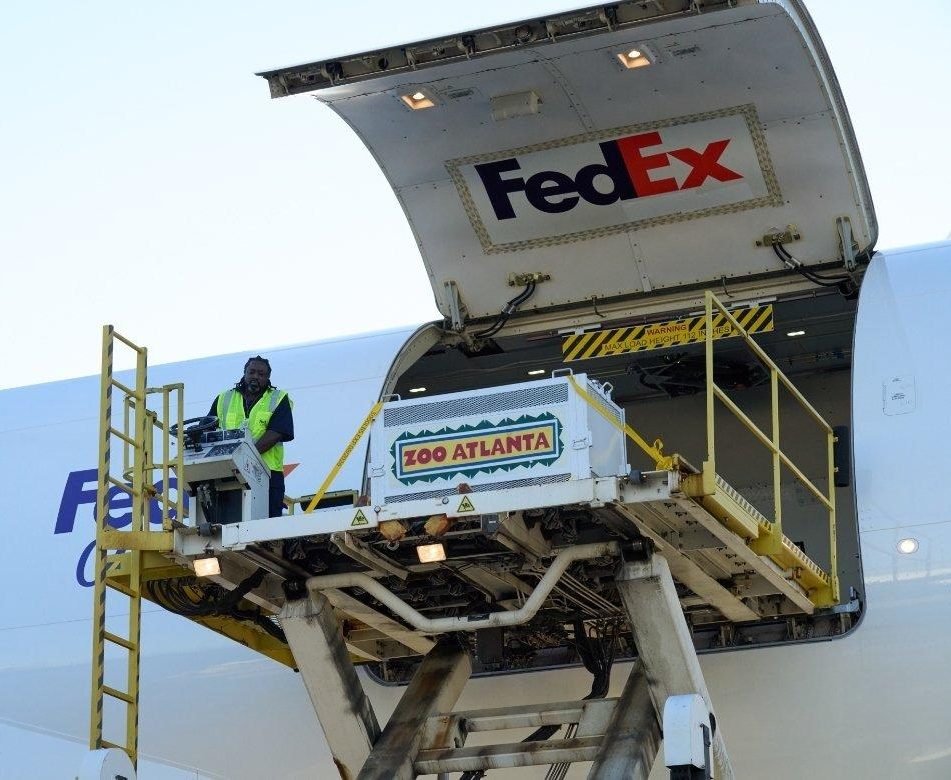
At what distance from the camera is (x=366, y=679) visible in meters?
11.2

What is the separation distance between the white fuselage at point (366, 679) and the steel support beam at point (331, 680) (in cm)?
149

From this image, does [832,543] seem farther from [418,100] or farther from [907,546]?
[418,100]

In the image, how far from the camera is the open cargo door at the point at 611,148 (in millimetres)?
10078

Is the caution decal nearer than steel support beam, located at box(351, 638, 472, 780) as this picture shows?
Yes

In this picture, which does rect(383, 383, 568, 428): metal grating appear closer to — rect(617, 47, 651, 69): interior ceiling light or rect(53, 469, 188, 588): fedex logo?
rect(617, 47, 651, 69): interior ceiling light

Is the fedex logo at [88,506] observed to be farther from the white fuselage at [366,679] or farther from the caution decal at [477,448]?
the caution decal at [477,448]

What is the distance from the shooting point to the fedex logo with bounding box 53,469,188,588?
12258 millimetres

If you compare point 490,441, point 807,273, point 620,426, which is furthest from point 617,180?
point 490,441

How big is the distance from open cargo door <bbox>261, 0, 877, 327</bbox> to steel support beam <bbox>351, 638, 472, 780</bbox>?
3.05 meters

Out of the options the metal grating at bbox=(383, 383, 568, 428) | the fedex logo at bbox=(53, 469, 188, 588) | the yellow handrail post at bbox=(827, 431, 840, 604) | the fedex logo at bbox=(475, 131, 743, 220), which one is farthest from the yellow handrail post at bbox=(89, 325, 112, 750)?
the yellow handrail post at bbox=(827, 431, 840, 604)

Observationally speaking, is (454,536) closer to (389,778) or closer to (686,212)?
(389,778)

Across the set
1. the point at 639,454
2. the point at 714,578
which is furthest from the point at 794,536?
the point at 714,578

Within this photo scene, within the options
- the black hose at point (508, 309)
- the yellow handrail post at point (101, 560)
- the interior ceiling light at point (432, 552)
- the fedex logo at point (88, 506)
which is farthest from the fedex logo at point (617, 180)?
the interior ceiling light at point (432, 552)

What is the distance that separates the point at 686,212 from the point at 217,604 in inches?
182
